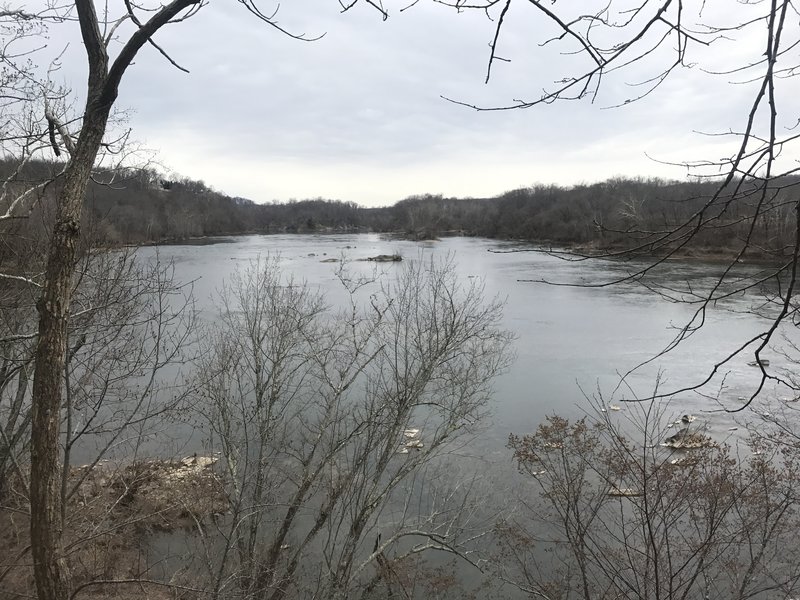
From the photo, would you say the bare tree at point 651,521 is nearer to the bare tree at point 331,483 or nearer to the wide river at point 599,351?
the wide river at point 599,351

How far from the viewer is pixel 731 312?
22.5m

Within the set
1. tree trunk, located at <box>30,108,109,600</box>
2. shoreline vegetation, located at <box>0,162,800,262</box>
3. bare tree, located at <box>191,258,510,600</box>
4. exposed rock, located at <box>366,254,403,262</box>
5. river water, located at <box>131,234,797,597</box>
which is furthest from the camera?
exposed rock, located at <box>366,254,403,262</box>

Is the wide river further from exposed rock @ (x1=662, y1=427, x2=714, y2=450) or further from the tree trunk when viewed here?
the tree trunk

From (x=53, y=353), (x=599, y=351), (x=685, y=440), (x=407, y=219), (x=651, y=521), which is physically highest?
(x=407, y=219)

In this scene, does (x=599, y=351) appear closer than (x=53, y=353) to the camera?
No

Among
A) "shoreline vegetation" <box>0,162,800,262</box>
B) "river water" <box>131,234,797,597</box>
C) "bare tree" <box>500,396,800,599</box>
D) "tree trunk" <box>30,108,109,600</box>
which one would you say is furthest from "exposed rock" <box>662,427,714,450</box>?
"tree trunk" <box>30,108,109,600</box>

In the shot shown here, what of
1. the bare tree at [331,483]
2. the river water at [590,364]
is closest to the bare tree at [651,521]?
the river water at [590,364]

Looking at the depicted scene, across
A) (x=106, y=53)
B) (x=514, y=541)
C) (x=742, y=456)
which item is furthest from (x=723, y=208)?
(x=742, y=456)

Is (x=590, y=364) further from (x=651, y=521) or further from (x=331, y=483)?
(x=331, y=483)

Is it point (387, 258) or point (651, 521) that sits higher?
point (387, 258)

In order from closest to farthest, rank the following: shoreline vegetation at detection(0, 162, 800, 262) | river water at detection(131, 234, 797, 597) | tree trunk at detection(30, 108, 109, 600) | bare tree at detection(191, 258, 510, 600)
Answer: tree trunk at detection(30, 108, 109, 600) < shoreline vegetation at detection(0, 162, 800, 262) < bare tree at detection(191, 258, 510, 600) < river water at detection(131, 234, 797, 597)

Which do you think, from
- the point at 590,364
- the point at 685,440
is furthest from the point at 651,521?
the point at 590,364

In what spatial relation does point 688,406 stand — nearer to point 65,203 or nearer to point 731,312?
point 731,312

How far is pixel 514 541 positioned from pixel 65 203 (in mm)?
8575
